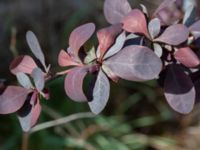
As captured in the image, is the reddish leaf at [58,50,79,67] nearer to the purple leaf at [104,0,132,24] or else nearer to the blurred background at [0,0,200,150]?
the purple leaf at [104,0,132,24]

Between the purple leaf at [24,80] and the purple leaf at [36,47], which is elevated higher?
the purple leaf at [36,47]

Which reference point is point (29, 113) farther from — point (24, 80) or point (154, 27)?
point (154, 27)

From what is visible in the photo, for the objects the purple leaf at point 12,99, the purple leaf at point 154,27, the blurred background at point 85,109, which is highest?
the purple leaf at point 154,27

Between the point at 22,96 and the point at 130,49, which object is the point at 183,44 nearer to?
the point at 130,49

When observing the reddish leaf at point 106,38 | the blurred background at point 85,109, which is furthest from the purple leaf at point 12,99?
the blurred background at point 85,109

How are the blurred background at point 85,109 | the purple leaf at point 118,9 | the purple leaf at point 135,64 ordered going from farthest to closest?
the blurred background at point 85,109
the purple leaf at point 118,9
the purple leaf at point 135,64

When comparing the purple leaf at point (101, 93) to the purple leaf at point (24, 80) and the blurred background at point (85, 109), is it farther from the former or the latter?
the blurred background at point (85, 109)

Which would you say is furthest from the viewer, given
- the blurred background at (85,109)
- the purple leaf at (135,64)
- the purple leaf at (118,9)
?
the blurred background at (85,109)
